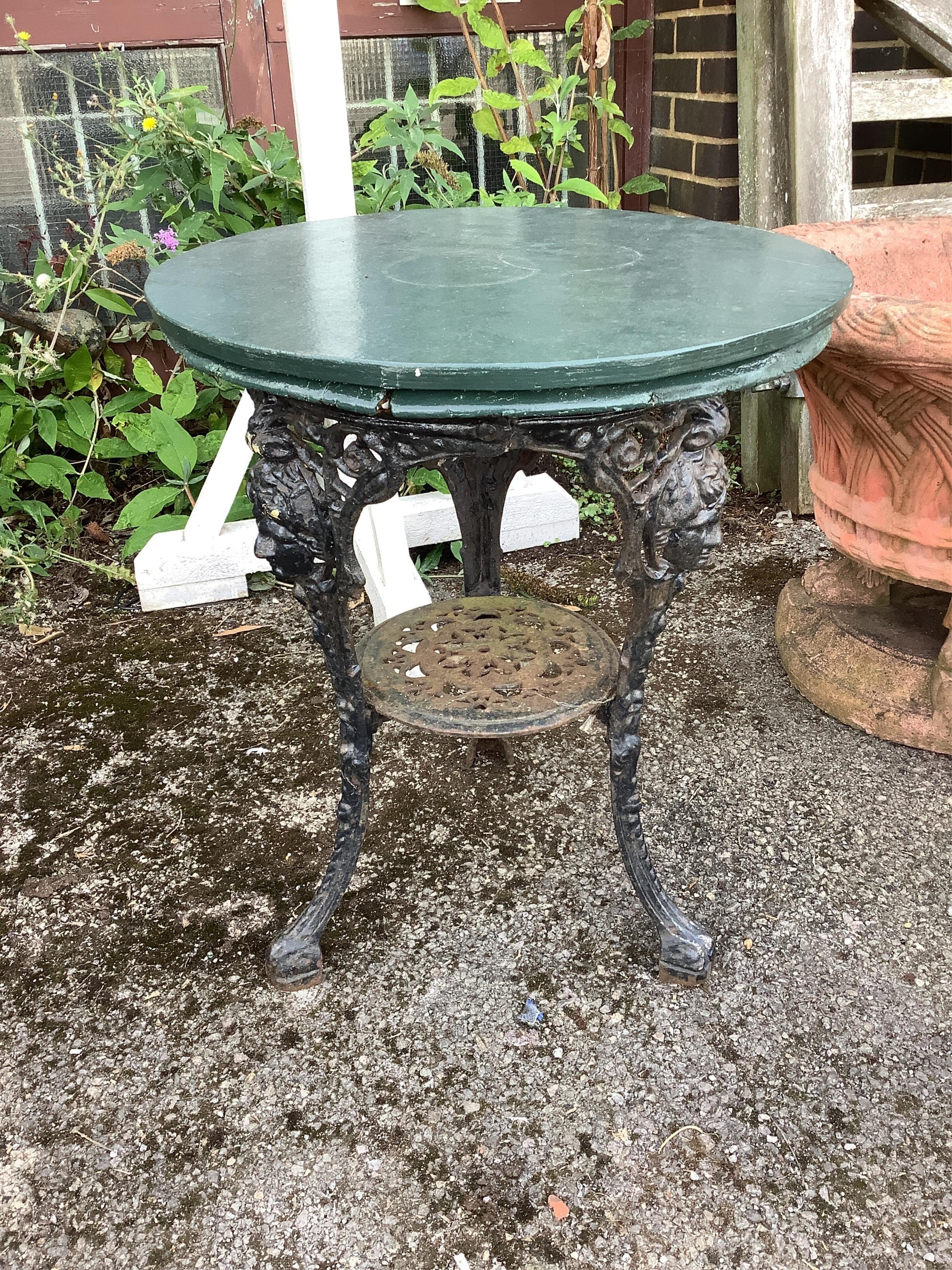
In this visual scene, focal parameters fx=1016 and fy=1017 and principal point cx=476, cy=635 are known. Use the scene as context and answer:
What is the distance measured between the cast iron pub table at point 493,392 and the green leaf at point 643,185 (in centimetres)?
172

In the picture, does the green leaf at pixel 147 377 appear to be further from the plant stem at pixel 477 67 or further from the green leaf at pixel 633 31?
the green leaf at pixel 633 31

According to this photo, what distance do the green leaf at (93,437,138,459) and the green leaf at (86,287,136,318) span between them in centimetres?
37

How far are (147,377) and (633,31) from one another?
73.4 inches

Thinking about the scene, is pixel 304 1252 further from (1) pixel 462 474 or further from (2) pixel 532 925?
Answer: (1) pixel 462 474

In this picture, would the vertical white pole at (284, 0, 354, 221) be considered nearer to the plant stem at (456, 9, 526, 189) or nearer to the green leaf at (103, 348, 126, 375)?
the plant stem at (456, 9, 526, 189)

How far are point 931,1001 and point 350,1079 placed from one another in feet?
2.94

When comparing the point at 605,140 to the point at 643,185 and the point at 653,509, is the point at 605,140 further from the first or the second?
the point at 653,509

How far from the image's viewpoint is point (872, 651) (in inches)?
85.0

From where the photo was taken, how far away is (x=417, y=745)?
7.28 ft

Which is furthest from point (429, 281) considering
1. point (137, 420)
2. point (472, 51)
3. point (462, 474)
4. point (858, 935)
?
point (472, 51)

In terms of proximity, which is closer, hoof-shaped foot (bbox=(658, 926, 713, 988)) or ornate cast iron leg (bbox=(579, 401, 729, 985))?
ornate cast iron leg (bbox=(579, 401, 729, 985))

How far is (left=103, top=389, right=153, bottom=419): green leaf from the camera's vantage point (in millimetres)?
3055

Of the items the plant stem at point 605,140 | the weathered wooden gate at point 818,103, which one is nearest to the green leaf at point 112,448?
the plant stem at point 605,140

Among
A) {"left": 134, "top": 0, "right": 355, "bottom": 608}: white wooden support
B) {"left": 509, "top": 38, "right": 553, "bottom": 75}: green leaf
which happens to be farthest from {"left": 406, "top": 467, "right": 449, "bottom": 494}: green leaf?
{"left": 509, "top": 38, "right": 553, "bottom": 75}: green leaf
